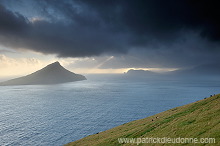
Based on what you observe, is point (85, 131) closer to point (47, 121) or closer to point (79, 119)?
point (79, 119)

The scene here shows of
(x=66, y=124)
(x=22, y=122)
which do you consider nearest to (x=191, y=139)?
(x=66, y=124)

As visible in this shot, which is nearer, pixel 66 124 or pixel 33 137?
pixel 33 137

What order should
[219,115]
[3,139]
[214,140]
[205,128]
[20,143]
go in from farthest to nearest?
[3,139] < [20,143] < [219,115] < [205,128] < [214,140]

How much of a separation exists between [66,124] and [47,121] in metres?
14.9

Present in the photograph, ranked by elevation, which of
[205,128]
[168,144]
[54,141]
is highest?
[205,128]

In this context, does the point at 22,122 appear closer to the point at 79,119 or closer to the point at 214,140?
the point at 79,119

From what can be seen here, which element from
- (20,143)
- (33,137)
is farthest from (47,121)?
(20,143)

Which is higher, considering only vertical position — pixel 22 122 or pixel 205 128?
pixel 205 128

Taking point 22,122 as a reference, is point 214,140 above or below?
above

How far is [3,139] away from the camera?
56.7m

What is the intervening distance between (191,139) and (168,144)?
2.72 meters

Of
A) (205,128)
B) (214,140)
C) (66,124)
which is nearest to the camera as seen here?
(214,140)

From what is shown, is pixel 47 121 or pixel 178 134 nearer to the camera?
pixel 178 134

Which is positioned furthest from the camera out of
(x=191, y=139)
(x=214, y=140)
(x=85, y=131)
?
(x=85, y=131)
